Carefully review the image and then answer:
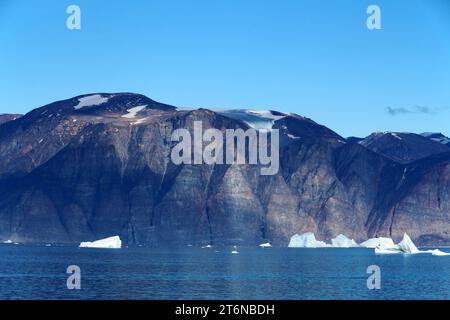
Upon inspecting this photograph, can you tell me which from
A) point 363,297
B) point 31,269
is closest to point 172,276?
point 31,269

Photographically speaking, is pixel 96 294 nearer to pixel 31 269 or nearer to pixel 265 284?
pixel 265 284

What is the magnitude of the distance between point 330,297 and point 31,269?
217 ft

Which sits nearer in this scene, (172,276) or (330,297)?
(330,297)

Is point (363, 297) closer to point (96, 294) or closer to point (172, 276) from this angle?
point (96, 294)

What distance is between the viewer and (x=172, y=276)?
455 ft

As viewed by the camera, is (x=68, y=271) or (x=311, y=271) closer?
(x=68, y=271)
